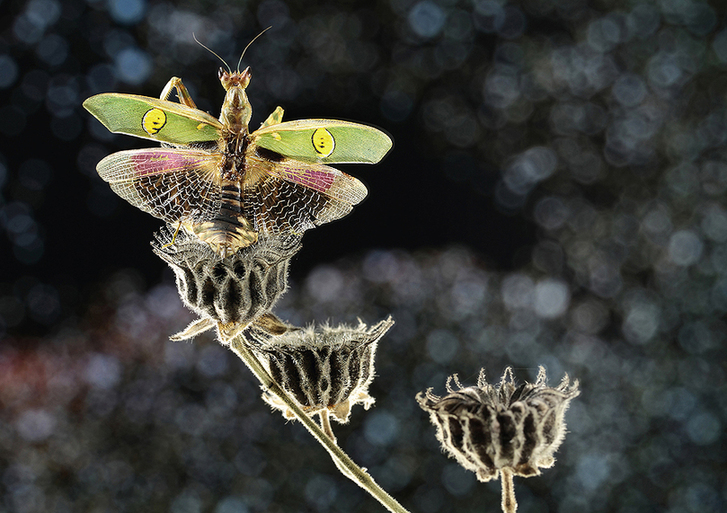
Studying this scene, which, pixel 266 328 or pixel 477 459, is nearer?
pixel 477 459

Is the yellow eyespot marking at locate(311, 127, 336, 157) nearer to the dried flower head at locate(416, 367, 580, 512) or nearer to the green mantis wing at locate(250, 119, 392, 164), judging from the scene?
the green mantis wing at locate(250, 119, 392, 164)

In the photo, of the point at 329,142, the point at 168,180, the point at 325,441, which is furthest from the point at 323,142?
the point at 325,441

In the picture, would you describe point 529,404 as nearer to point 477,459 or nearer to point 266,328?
point 477,459

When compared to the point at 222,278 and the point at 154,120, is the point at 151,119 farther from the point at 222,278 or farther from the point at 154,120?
the point at 222,278

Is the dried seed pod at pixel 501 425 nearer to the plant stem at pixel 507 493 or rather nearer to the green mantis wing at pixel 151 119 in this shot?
the plant stem at pixel 507 493

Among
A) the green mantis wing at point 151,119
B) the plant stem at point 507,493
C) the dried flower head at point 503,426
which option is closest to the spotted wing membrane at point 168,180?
the green mantis wing at point 151,119

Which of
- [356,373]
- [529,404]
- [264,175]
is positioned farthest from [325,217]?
[529,404]
